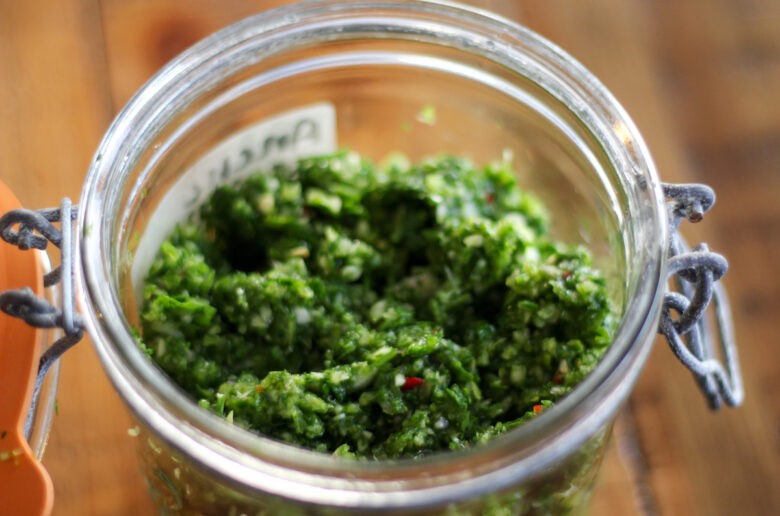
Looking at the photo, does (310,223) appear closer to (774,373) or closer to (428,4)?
(428,4)

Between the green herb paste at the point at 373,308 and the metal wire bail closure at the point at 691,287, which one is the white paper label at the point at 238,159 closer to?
the green herb paste at the point at 373,308

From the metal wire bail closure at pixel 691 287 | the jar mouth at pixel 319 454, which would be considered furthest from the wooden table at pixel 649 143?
the jar mouth at pixel 319 454

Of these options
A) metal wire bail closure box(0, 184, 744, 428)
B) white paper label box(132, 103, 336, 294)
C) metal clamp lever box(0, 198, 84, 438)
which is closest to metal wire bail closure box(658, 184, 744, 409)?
metal wire bail closure box(0, 184, 744, 428)

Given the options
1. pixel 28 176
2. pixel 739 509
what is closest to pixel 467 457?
pixel 739 509

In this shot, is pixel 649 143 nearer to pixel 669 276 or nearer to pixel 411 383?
pixel 669 276

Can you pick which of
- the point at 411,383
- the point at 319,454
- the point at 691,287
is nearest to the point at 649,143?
the point at 691,287

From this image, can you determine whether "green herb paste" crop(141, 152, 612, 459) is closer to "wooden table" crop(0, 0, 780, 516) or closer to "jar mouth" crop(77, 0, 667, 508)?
"jar mouth" crop(77, 0, 667, 508)
